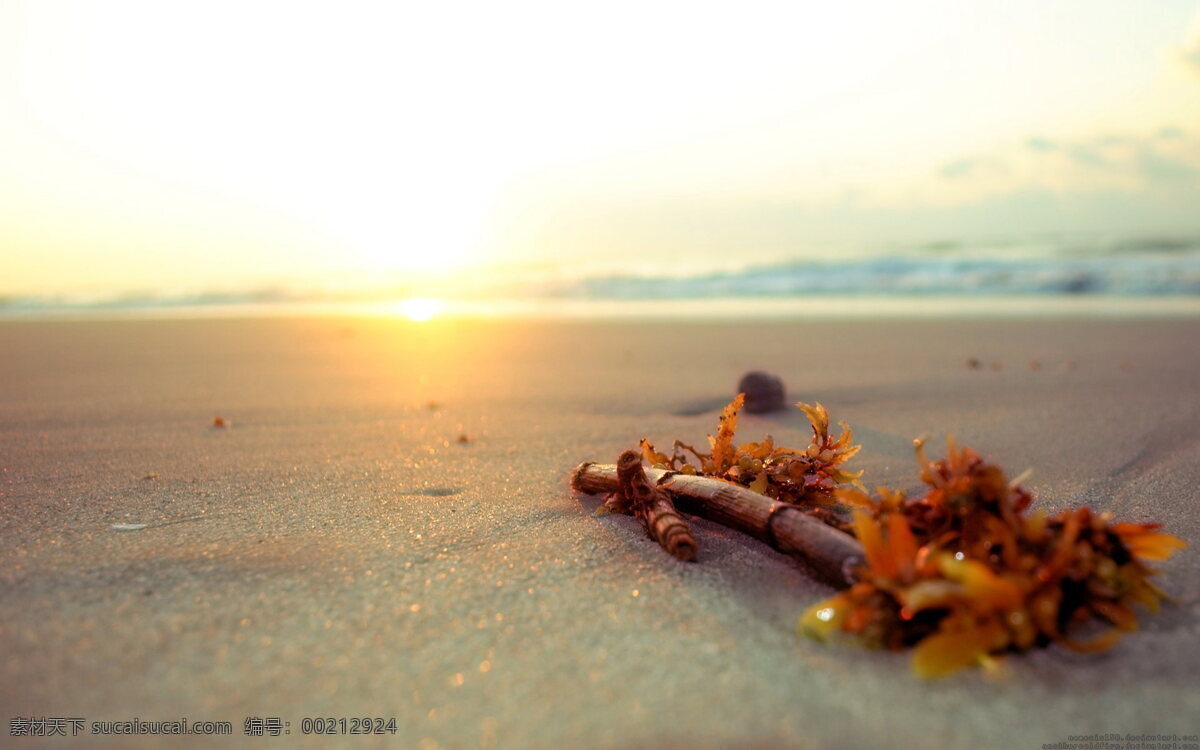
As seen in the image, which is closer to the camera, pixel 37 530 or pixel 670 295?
pixel 37 530

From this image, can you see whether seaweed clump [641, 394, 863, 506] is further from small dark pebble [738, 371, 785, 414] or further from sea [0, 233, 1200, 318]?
sea [0, 233, 1200, 318]

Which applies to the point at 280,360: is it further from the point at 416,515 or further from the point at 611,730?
the point at 611,730

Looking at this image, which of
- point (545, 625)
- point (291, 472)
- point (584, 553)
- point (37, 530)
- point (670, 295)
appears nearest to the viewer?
point (545, 625)

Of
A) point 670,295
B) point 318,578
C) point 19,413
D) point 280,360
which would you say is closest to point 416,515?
point 318,578

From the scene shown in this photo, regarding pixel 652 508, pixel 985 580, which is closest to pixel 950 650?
pixel 985 580

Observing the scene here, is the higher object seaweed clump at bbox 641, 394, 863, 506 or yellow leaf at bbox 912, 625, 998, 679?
seaweed clump at bbox 641, 394, 863, 506

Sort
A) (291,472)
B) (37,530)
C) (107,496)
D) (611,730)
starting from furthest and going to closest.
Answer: (291,472)
(107,496)
(37,530)
(611,730)

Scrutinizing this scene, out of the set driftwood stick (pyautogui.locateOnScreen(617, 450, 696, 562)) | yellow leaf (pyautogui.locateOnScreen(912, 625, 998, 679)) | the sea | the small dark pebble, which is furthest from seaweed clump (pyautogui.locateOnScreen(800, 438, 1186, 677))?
the sea
